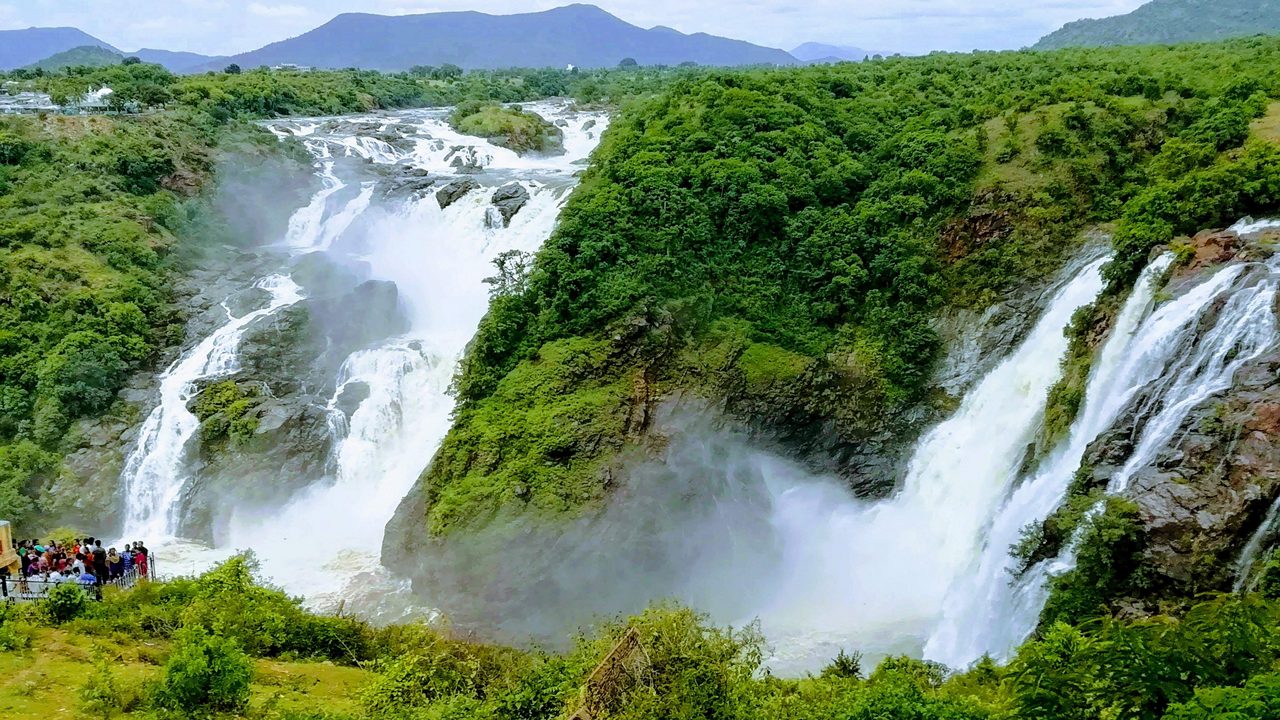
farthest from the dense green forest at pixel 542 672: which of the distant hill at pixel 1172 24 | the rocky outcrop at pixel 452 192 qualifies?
the distant hill at pixel 1172 24

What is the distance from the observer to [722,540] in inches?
816

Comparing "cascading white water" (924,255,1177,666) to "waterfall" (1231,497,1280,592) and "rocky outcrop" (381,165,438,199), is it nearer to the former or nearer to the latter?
"waterfall" (1231,497,1280,592)

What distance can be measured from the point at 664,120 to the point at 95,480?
19364 millimetres

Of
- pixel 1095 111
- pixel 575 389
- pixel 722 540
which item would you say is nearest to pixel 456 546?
pixel 575 389

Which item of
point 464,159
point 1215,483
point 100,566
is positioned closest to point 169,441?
point 100,566

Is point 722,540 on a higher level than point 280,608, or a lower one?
lower

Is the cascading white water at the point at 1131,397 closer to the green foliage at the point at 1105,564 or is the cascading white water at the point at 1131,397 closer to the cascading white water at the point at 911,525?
the green foliage at the point at 1105,564

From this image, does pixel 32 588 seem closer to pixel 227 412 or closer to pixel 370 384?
pixel 227 412

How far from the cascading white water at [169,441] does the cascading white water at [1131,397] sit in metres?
19.1

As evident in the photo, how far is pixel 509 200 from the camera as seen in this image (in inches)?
1201

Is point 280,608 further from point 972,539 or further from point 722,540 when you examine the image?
point 972,539

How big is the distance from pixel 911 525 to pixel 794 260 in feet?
26.9

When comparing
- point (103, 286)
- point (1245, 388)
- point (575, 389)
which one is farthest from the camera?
point (103, 286)

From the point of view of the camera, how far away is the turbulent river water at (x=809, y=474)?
1545 cm
